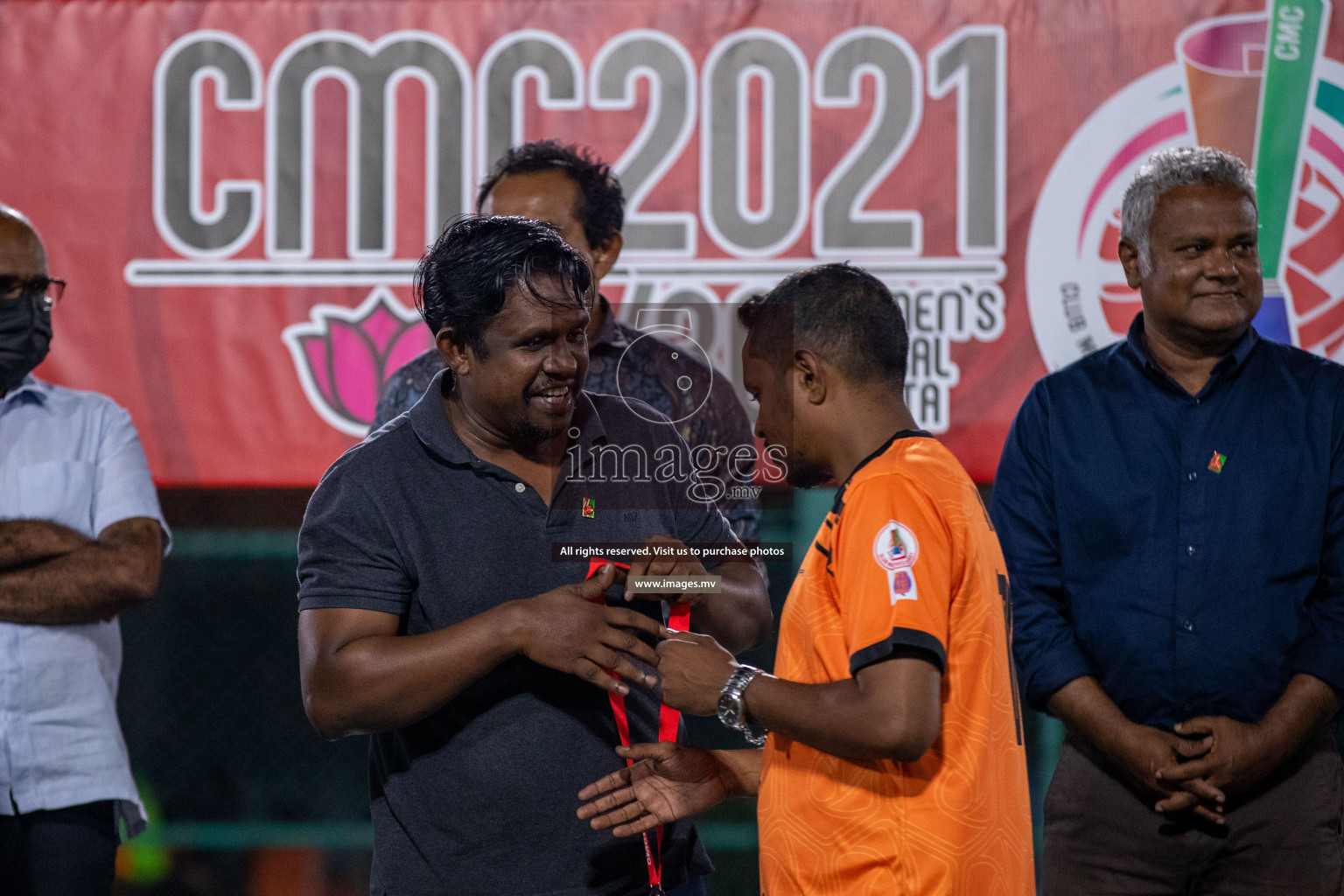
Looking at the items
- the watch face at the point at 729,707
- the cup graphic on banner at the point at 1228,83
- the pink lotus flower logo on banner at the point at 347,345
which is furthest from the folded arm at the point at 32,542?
the cup graphic on banner at the point at 1228,83

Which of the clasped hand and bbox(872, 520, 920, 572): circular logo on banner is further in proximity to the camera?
the clasped hand

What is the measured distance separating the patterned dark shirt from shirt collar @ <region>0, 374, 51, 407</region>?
0.75 m

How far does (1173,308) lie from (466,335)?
53.6 inches

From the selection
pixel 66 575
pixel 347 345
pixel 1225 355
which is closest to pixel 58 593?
pixel 66 575

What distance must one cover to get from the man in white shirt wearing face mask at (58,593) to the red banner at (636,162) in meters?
0.59

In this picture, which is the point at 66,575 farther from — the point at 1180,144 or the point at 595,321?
the point at 1180,144

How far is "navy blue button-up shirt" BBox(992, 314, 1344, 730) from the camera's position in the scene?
6.79ft

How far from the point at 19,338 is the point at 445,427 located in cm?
134

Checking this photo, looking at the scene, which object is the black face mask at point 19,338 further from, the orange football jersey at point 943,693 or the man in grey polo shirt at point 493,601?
the orange football jersey at point 943,693

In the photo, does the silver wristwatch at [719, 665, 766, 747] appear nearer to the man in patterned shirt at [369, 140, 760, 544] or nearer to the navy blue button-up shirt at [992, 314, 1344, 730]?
the man in patterned shirt at [369, 140, 760, 544]

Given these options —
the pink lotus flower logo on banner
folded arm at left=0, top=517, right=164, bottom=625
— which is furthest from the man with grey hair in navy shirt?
folded arm at left=0, top=517, right=164, bottom=625

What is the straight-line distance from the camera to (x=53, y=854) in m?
2.32

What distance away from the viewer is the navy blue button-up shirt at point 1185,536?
2.07 meters

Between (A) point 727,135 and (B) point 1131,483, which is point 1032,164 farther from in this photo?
(B) point 1131,483
